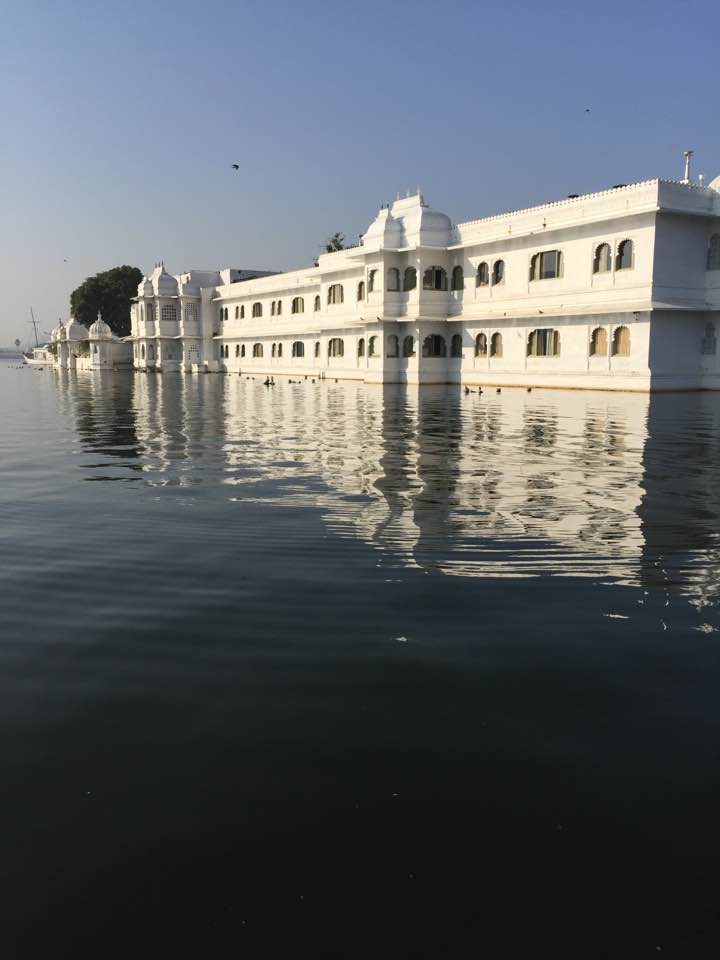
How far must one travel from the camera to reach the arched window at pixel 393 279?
40.4 m

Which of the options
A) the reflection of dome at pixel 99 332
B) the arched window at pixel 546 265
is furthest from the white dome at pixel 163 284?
the arched window at pixel 546 265

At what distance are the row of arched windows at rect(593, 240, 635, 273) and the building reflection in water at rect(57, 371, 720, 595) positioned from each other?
906cm

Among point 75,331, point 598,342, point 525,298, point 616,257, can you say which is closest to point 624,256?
point 616,257

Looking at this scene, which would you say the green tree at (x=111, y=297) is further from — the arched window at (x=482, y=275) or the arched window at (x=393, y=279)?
the arched window at (x=482, y=275)

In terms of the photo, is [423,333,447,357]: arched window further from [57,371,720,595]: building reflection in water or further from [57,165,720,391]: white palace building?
[57,371,720,595]: building reflection in water

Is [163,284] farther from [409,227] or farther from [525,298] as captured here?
[525,298]

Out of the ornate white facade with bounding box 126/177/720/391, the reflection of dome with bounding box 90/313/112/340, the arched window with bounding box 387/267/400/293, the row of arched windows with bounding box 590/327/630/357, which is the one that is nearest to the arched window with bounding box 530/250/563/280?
→ the ornate white facade with bounding box 126/177/720/391

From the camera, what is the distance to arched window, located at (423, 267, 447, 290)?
39.7 meters

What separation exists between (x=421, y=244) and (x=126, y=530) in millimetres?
33924

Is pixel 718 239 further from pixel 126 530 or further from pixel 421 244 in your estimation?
pixel 126 530

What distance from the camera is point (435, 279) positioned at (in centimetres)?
3981

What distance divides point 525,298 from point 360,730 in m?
33.8

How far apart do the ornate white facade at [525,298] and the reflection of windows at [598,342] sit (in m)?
0.06

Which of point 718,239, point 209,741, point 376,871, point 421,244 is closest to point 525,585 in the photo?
point 209,741
